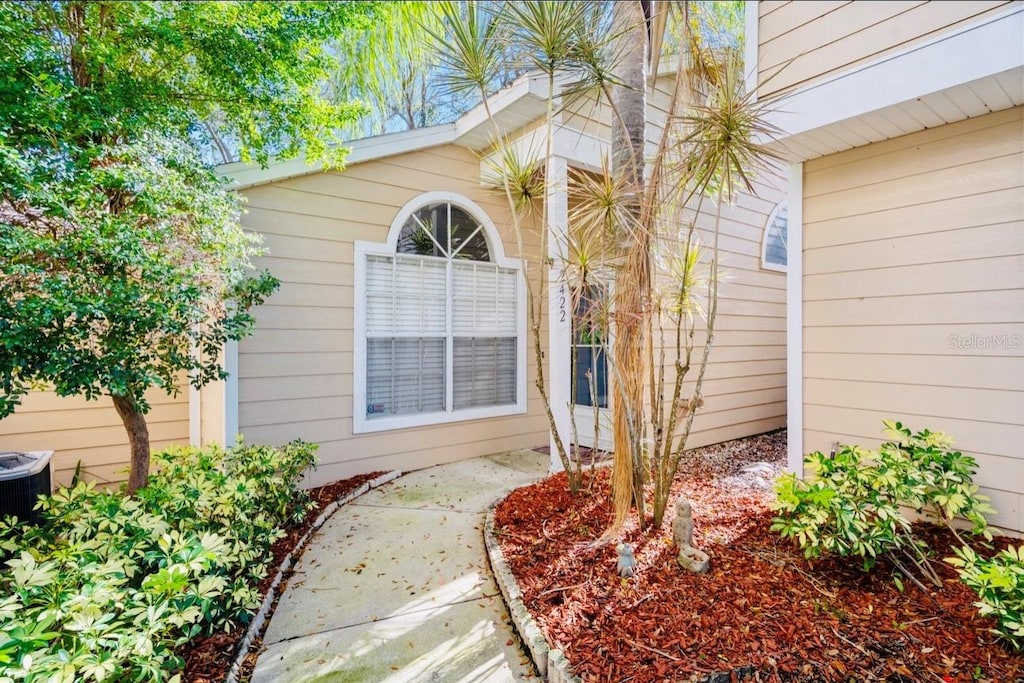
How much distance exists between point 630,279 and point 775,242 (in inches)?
200

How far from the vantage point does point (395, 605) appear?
8.41 feet

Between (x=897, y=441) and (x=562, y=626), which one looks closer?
(x=562, y=626)

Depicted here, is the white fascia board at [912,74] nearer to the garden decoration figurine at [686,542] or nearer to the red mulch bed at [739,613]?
the garden decoration figurine at [686,542]

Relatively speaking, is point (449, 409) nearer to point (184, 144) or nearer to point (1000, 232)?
point (184, 144)

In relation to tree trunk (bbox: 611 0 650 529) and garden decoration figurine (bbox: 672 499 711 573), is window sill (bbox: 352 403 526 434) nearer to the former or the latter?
tree trunk (bbox: 611 0 650 529)

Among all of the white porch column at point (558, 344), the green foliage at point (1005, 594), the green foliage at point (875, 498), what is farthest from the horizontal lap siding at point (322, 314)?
the green foliage at point (1005, 594)

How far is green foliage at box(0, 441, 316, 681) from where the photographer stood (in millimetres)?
1485

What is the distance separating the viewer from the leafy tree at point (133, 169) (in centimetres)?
217

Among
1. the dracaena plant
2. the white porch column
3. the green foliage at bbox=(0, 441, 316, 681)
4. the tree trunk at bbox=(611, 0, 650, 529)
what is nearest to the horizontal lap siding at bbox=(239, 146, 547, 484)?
the green foliage at bbox=(0, 441, 316, 681)

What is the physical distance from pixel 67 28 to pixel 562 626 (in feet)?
14.0

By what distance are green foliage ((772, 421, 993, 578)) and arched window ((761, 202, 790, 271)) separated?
4.18 metres

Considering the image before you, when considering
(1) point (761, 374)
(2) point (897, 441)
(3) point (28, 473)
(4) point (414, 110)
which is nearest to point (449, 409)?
(3) point (28, 473)

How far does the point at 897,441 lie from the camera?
Answer: 330cm

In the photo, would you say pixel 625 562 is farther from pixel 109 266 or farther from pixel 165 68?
pixel 165 68
